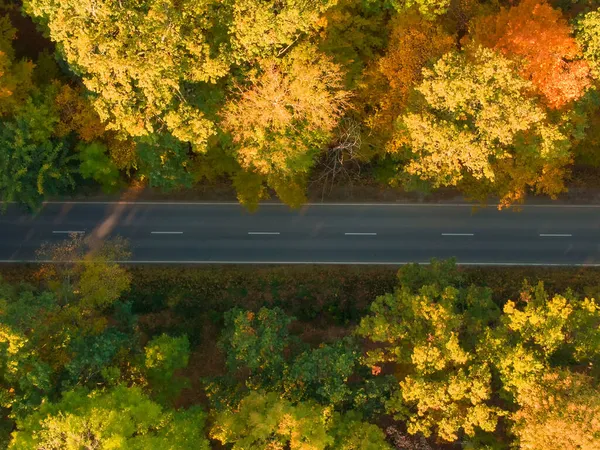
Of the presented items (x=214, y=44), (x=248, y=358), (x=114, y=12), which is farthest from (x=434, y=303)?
(x=114, y=12)

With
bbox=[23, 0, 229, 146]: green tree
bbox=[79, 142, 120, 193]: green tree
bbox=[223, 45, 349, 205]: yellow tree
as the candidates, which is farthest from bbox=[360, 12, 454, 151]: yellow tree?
bbox=[79, 142, 120, 193]: green tree

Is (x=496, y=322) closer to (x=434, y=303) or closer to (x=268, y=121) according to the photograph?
(x=434, y=303)

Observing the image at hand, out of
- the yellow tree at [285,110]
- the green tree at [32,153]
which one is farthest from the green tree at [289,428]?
the green tree at [32,153]

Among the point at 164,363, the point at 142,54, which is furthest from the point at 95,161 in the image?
the point at 164,363

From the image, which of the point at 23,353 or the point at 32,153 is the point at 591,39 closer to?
the point at 32,153

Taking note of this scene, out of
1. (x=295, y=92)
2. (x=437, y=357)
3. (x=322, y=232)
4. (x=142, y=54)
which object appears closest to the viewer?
(x=142, y=54)

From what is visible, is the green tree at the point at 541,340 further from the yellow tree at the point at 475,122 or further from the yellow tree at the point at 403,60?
the yellow tree at the point at 403,60

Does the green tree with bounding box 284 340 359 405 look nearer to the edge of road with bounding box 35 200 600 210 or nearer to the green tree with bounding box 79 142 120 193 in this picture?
the edge of road with bounding box 35 200 600 210
